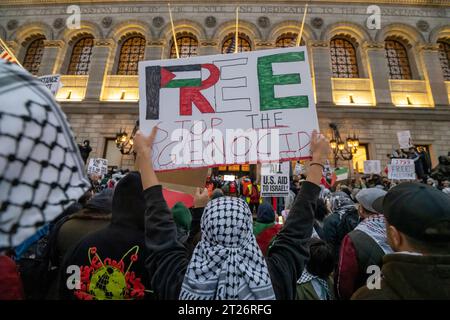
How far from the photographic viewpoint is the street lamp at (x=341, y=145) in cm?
1378

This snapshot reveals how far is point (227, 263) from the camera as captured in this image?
1.30 metres

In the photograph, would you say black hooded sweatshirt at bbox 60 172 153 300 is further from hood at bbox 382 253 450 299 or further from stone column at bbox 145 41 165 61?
stone column at bbox 145 41 165 61

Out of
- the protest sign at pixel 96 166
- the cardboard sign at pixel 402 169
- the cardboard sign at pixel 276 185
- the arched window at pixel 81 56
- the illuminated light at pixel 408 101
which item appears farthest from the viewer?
the arched window at pixel 81 56

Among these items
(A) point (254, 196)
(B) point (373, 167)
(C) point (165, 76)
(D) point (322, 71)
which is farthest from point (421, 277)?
(D) point (322, 71)

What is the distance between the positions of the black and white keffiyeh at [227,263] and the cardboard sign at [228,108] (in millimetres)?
801

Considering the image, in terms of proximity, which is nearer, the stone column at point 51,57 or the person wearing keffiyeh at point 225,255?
the person wearing keffiyeh at point 225,255

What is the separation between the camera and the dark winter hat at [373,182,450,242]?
130 cm

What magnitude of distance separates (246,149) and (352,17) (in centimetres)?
2116

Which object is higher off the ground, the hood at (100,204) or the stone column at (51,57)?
the stone column at (51,57)

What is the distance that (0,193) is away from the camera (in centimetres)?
75

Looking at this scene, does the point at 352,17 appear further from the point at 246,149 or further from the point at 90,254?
the point at 90,254

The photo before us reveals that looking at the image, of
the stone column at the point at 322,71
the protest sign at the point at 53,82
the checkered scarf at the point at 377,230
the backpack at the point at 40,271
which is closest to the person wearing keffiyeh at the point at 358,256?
the checkered scarf at the point at 377,230

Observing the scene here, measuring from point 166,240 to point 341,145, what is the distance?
14.4m

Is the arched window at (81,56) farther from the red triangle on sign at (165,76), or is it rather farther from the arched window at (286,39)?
the red triangle on sign at (165,76)
